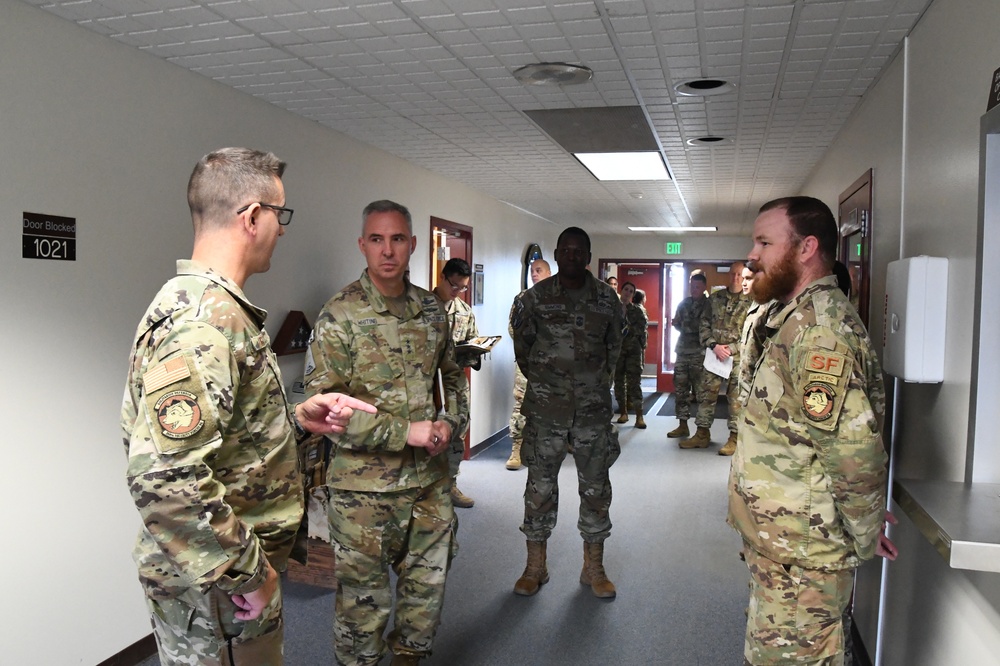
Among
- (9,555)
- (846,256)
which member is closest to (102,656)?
(9,555)

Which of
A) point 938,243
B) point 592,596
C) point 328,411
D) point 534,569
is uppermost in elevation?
point 938,243

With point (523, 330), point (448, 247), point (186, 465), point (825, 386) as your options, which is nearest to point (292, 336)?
point (523, 330)

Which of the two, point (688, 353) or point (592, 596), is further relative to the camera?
point (688, 353)

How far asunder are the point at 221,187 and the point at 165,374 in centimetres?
48

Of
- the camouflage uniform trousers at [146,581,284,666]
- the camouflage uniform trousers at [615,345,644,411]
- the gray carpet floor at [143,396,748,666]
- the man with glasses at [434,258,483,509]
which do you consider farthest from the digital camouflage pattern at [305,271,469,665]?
the camouflage uniform trousers at [615,345,644,411]

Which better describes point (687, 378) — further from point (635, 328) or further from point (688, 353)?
point (635, 328)

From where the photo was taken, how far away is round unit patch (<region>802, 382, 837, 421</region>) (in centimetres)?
182

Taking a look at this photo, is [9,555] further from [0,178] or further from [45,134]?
[45,134]

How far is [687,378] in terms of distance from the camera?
299 inches

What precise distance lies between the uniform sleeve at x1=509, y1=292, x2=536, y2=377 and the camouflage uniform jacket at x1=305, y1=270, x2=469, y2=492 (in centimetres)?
112

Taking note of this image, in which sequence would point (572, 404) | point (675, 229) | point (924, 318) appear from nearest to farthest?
point (924, 318) < point (572, 404) < point (675, 229)

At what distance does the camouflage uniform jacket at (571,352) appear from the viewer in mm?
3508

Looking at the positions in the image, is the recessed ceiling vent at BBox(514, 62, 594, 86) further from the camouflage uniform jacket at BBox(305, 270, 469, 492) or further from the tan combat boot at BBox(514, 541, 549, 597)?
the tan combat boot at BBox(514, 541, 549, 597)

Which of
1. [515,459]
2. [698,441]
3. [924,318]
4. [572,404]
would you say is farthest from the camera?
[698,441]
